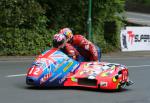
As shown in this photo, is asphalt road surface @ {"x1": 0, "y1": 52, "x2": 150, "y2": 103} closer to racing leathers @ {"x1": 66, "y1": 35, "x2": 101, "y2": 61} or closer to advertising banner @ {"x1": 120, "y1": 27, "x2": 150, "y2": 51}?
racing leathers @ {"x1": 66, "y1": 35, "x2": 101, "y2": 61}

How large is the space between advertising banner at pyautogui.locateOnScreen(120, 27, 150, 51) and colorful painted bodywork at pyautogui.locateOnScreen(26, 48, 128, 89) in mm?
19250

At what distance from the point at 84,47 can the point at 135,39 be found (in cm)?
1959

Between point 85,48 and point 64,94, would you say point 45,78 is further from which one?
point 85,48

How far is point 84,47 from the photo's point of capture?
1301cm

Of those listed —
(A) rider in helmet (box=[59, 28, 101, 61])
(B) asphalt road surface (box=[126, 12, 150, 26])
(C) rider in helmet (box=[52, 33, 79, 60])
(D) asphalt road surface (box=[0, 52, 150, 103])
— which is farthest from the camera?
(B) asphalt road surface (box=[126, 12, 150, 26])

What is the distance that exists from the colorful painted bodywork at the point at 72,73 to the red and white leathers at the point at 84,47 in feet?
1.46

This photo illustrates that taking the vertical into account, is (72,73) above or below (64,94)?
above

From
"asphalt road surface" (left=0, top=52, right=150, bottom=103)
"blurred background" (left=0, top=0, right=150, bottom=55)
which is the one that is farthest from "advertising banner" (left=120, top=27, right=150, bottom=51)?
"asphalt road surface" (left=0, top=52, right=150, bottom=103)

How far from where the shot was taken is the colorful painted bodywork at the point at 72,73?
1198 centimetres

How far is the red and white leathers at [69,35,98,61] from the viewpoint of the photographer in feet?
42.5

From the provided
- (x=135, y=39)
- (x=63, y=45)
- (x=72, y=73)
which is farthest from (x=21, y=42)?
(x=72, y=73)

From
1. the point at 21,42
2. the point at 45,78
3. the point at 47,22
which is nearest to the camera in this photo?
the point at 45,78

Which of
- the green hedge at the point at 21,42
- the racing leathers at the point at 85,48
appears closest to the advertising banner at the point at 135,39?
the green hedge at the point at 21,42

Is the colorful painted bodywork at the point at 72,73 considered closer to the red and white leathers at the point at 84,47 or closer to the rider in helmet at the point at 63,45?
the rider in helmet at the point at 63,45
